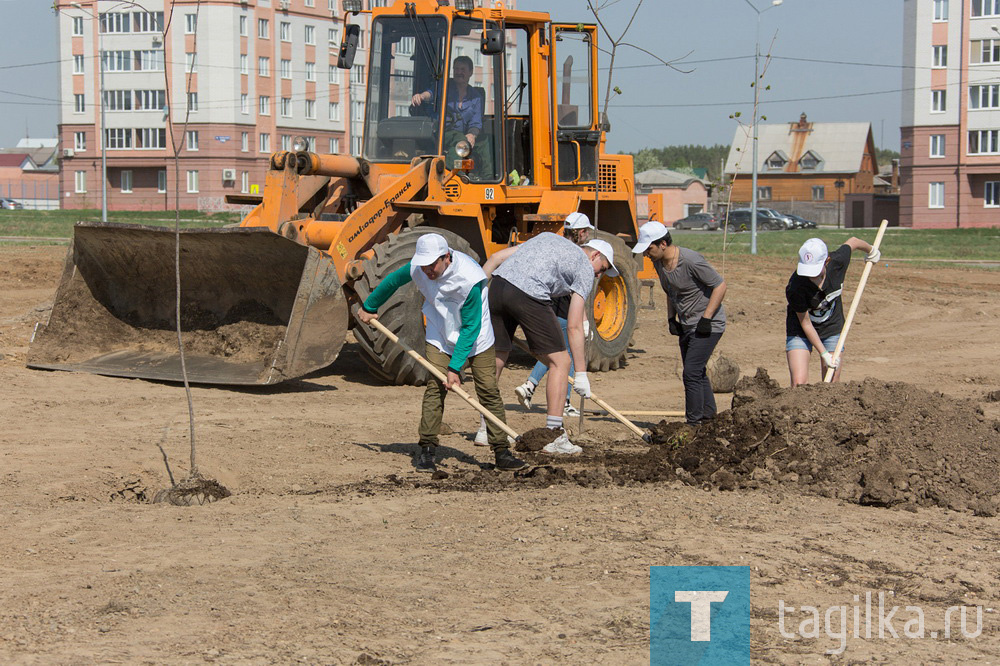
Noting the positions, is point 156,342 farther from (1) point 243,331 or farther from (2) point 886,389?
(2) point 886,389

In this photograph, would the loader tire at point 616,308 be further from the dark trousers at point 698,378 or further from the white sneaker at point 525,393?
the dark trousers at point 698,378

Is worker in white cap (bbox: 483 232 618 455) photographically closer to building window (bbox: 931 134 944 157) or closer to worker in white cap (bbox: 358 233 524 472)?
worker in white cap (bbox: 358 233 524 472)

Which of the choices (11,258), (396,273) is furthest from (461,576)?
(11,258)

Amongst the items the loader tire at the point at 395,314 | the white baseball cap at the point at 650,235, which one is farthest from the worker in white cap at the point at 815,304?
the loader tire at the point at 395,314

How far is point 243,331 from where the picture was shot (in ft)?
34.3

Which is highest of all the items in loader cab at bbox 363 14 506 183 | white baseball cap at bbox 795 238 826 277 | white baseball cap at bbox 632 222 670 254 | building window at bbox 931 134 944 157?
building window at bbox 931 134 944 157

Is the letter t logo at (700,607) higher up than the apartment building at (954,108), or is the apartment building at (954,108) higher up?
the apartment building at (954,108)

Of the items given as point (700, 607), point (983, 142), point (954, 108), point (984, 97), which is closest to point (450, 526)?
point (700, 607)

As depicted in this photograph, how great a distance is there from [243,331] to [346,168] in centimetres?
193

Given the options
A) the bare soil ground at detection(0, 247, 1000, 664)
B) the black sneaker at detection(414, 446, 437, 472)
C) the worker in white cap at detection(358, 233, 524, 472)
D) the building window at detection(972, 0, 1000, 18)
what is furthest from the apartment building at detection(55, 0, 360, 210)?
the black sneaker at detection(414, 446, 437, 472)

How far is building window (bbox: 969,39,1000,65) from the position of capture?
61.0 meters

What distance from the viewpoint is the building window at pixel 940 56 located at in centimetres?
6131

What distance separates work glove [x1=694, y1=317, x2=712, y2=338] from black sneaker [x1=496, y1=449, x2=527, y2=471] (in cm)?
191

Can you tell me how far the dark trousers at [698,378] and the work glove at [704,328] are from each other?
0.12 ft
